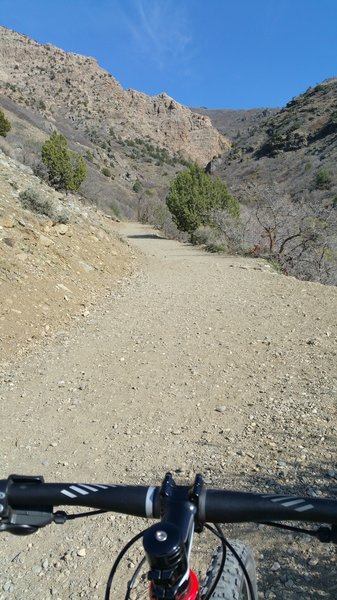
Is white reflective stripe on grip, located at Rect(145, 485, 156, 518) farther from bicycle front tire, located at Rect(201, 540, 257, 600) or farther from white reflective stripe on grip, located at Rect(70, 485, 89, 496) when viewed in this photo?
bicycle front tire, located at Rect(201, 540, 257, 600)

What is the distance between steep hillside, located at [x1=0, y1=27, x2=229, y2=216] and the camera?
5650 cm

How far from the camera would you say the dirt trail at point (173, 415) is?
2467 millimetres

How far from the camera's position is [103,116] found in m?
73.6

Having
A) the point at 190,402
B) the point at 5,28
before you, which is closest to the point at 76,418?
the point at 190,402

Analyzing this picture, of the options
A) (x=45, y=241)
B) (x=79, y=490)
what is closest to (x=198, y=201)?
(x=45, y=241)

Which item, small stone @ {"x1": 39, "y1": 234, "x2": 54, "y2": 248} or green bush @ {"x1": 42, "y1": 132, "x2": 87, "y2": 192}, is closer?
small stone @ {"x1": 39, "y1": 234, "x2": 54, "y2": 248}

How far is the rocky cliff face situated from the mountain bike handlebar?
6220 cm

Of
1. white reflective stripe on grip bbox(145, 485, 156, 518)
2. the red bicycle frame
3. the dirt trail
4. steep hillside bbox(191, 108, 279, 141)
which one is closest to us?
the red bicycle frame

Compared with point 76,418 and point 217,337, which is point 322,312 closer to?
point 217,337

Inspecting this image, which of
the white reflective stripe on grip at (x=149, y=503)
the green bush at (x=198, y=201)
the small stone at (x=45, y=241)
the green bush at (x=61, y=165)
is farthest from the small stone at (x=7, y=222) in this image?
the green bush at (x=61, y=165)

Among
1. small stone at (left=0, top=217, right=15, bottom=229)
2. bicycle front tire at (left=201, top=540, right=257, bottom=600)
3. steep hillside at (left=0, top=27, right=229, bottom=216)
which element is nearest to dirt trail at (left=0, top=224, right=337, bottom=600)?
bicycle front tire at (left=201, top=540, right=257, bottom=600)

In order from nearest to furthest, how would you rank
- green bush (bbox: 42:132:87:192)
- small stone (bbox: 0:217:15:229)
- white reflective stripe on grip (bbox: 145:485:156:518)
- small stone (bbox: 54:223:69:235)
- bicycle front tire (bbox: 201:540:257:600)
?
white reflective stripe on grip (bbox: 145:485:156:518), bicycle front tire (bbox: 201:540:257:600), small stone (bbox: 0:217:15:229), small stone (bbox: 54:223:69:235), green bush (bbox: 42:132:87:192)

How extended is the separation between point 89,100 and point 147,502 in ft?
269

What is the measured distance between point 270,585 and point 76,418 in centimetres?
244
